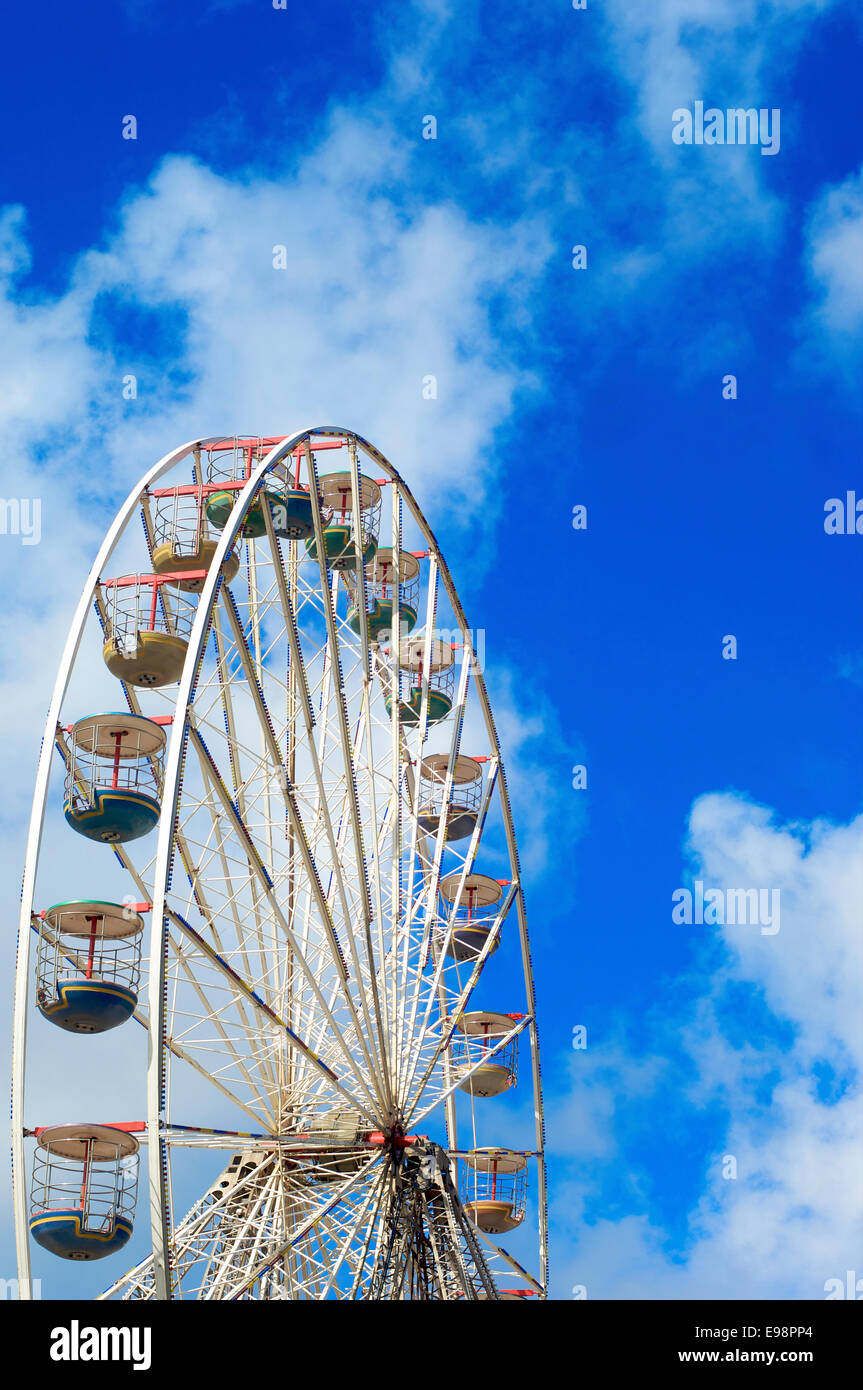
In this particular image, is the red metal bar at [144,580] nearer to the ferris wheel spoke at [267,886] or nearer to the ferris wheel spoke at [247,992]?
the ferris wheel spoke at [267,886]

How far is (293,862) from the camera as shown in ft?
95.2

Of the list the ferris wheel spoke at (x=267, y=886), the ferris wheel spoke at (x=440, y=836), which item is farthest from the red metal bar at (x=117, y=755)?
the ferris wheel spoke at (x=440, y=836)

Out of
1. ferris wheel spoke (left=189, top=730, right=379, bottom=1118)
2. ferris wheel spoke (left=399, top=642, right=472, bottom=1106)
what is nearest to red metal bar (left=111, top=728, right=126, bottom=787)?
ferris wheel spoke (left=189, top=730, right=379, bottom=1118)

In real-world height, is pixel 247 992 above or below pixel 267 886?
below

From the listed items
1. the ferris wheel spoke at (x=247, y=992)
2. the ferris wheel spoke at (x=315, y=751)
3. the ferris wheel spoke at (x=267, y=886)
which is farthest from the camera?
the ferris wheel spoke at (x=315, y=751)

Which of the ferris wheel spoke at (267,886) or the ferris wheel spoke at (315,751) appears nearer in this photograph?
the ferris wheel spoke at (267,886)

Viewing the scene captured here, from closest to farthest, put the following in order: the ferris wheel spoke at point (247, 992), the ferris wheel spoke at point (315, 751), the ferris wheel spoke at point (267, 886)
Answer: the ferris wheel spoke at point (247, 992)
the ferris wheel spoke at point (267, 886)
the ferris wheel spoke at point (315, 751)

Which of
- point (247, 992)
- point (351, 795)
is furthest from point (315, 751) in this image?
point (247, 992)

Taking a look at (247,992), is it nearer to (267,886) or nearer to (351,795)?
(267,886)

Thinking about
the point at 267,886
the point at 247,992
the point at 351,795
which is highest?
the point at 351,795

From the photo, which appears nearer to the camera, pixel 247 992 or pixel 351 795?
pixel 247 992
